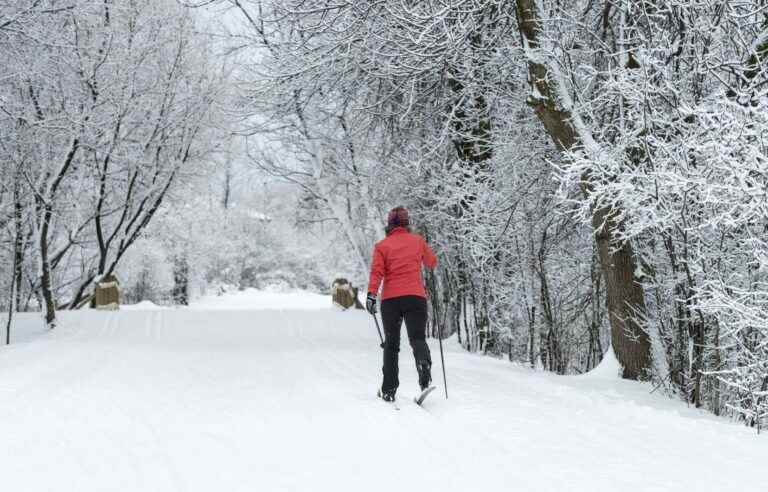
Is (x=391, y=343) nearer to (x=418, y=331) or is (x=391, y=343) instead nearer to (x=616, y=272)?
(x=418, y=331)

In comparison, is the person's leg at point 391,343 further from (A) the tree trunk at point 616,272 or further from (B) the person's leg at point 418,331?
(A) the tree trunk at point 616,272

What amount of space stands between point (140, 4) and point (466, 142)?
1066 cm

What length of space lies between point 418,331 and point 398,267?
639 millimetres

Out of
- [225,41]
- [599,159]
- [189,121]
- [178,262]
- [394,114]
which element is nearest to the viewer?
[599,159]

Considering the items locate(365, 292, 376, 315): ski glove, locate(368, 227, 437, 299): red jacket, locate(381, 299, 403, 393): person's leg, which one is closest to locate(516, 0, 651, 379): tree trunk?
locate(368, 227, 437, 299): red jacket

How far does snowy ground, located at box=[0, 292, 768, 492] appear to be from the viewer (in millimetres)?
4414

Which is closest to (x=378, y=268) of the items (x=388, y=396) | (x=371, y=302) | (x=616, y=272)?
(x=371, y=302)

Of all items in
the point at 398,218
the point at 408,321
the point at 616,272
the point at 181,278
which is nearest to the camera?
the point at 408,321

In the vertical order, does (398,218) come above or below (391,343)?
above

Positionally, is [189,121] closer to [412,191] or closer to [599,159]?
[412,191]

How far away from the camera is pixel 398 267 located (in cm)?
706

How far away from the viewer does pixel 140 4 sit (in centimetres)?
1912

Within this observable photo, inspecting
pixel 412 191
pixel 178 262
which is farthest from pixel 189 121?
pixel 178 262

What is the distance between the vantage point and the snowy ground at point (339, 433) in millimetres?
4414
